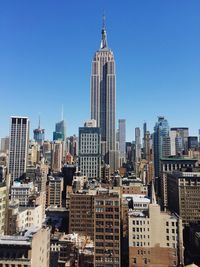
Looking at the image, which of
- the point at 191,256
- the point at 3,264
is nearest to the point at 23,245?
the point at 3,264

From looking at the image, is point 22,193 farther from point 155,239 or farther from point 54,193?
point 155,239

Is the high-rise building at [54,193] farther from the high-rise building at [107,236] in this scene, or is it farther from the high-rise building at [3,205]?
the high-rise building at [107,236]

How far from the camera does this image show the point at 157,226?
213ft

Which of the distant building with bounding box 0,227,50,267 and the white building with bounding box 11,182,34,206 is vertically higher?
the white building with bounding box 11,182,34,206

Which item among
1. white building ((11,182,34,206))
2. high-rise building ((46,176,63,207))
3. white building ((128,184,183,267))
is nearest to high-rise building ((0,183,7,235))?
white building ((128,184,183,267))

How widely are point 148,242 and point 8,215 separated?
127 feet

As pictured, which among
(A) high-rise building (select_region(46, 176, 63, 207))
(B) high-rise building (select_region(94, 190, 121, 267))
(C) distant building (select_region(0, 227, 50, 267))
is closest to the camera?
(C) distant building (select_region(0, 227, 50, 267))

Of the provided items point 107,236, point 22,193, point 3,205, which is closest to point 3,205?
point 3,205

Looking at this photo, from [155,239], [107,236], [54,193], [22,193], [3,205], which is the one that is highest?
[3,205]

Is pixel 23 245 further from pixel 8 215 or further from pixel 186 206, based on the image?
pixel 186 206

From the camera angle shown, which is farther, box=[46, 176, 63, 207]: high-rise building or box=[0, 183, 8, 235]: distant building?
box=[46, 176, 63, 207]: high-rise building

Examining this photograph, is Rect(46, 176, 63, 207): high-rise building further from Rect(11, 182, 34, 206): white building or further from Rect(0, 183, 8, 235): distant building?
Rect(0, 183, 8, 235): distant building

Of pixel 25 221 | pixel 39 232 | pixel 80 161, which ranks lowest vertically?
pixel 25 221

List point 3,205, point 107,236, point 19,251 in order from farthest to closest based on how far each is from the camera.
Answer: point 3,205, point 107,236, point 19,251
